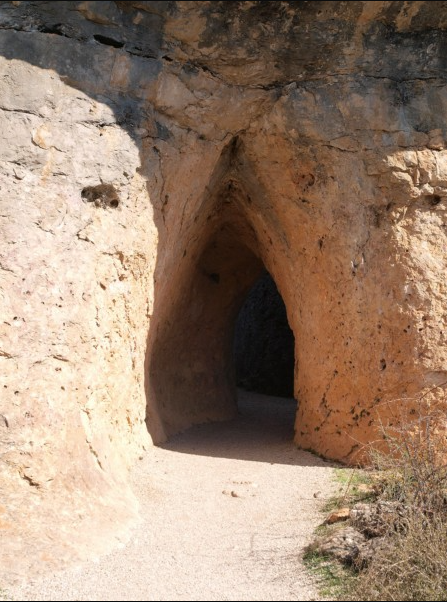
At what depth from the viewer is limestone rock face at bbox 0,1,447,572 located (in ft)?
14.4

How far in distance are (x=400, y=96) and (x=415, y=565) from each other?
11.1 feet

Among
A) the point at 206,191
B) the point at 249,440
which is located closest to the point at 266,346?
the point at 249,440

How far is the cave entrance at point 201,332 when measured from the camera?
6.23 metres

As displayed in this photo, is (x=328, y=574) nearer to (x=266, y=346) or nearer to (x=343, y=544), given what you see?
(x=343, y=544)

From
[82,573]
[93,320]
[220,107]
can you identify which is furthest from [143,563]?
[220,107]

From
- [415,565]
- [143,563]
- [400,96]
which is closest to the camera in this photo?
[415,565]

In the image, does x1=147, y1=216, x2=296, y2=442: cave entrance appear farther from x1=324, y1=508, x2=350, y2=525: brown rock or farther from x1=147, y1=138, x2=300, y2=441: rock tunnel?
x1=324, y1=508, x2=350, y2=525: brown rock

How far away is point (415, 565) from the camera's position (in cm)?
328

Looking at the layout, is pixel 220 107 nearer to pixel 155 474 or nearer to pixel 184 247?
pixel 184 247

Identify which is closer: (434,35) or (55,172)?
(55,172)

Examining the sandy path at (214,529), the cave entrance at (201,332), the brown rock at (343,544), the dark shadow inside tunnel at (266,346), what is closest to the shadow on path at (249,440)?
the sandy path at (214,529)

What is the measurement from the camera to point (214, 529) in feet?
Result: 13.2

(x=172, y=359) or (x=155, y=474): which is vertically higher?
(x=172, y=359)

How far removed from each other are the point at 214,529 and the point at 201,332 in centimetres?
344
